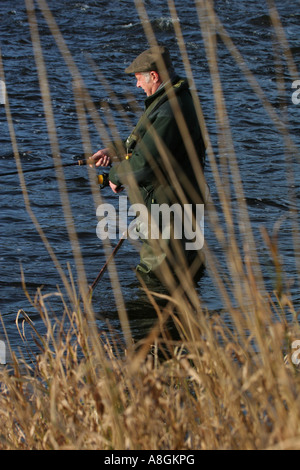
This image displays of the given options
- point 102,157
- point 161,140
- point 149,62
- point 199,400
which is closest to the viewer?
point 199,400

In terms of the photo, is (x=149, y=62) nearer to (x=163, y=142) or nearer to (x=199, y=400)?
(x=163, y=142)

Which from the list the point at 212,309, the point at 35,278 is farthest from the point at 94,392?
the point at 35,278

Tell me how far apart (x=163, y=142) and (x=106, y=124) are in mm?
7699

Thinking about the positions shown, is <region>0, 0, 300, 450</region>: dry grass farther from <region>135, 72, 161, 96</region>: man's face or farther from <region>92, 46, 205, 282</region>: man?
<region>135, 72, 161, 96</region>: man's face

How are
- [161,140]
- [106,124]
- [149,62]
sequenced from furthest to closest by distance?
[106,124] < [149,62] < [161,140]

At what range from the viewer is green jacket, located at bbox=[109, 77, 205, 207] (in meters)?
5.79

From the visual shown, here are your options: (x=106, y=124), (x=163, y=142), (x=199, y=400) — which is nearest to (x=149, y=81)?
(x=163, y=142)

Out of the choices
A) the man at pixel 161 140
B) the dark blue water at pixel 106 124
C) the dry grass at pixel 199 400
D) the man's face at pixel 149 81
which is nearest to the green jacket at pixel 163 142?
the man at pixel 161 140

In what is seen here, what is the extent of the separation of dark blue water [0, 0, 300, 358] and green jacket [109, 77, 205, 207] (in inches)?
11.9

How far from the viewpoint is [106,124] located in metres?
13.4

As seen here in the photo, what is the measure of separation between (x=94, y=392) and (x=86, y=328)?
2.25 feet

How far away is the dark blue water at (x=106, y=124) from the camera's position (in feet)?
23.6

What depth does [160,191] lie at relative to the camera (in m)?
6.01

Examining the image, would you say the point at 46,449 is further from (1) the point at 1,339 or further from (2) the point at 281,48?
(2) the point at 281,48
